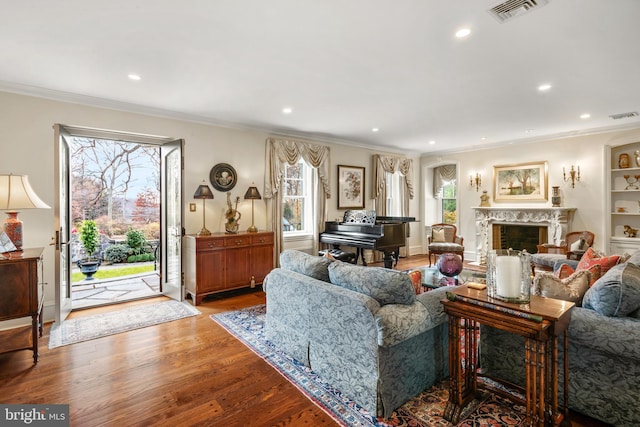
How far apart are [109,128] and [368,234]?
13.1ft

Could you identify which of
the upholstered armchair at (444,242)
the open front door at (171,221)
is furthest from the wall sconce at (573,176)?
the open front door at (171,221)

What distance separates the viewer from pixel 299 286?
2580mm

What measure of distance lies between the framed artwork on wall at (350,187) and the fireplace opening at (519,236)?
2.99 meters

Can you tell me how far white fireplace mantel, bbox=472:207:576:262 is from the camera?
5883 millimetres

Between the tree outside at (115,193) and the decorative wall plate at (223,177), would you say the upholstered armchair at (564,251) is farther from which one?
the tree outside at (115,193)

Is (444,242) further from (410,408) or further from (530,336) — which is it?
(530,336)

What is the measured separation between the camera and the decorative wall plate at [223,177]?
4793 mm

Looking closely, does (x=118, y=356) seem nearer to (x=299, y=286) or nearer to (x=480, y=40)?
(x=299, y=286)

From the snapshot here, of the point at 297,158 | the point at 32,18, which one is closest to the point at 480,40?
the point at 32,18

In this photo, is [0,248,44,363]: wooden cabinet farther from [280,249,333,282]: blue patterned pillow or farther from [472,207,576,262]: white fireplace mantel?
[472,207,576,262]: white fireplace mantel

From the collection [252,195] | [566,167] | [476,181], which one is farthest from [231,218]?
[566,167]

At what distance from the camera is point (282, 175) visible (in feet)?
18.2

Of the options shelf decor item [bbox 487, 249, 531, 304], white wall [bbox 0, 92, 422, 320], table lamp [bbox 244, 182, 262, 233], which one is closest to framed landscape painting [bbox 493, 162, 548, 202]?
white wall [bbox 0, 92, 422, 320]

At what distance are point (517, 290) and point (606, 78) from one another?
2.95m
